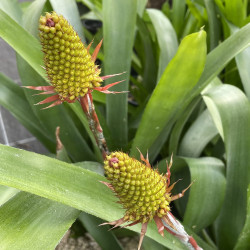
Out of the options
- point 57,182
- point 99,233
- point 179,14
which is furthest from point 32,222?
point 179,14

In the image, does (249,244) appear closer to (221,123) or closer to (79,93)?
(221,123)

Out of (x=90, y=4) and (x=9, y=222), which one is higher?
(x=90, y=4)

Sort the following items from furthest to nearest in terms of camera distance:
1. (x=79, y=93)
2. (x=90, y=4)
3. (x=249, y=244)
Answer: (x=90, y=4) < (x=249, y=244) < (x=79, y=93)

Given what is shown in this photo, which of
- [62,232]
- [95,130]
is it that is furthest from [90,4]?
[62,232]

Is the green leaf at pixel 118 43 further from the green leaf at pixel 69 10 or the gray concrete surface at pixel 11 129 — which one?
the gray concrete surface at pixel 11 129

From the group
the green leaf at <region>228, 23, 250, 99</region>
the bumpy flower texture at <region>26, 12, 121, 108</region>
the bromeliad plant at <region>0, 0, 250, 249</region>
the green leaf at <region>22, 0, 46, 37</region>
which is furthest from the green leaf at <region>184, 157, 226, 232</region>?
the green leaf at <region>22, 0, 46, 37</region>

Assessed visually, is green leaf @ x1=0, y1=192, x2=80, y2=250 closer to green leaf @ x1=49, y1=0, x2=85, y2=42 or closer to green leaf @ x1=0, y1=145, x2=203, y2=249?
green leaf @ x1=0, y1=145, x2=203, y2=249

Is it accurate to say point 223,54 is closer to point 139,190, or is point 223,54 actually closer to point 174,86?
point 174,86

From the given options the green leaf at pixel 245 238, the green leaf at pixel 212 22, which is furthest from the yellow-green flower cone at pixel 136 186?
the green leaf at pixel 212 22
